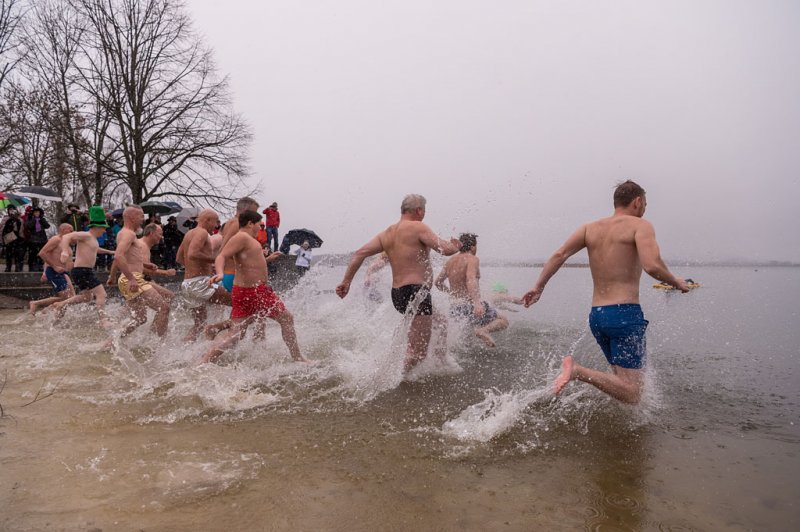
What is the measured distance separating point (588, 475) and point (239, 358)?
14.9 ft

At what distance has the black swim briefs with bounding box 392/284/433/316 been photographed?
5.26 m

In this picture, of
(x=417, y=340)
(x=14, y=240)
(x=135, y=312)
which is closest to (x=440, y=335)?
(x=417, y=340)

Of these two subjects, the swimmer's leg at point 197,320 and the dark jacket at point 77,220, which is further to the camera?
the dark jacket at point 77,220

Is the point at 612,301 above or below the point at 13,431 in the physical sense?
above

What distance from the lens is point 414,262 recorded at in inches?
213

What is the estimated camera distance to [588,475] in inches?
122

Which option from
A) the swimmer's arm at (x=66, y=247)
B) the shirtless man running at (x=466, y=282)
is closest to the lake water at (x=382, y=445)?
the shirtless man running at (x=466, y=282)

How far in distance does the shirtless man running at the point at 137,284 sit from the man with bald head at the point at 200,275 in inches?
22.7

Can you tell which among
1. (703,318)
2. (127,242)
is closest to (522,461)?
(127,242)

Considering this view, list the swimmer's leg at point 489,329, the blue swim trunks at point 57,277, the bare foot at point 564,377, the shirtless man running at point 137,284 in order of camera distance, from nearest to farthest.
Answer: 1. the bare foot at point 564,377
2. the shirtless man running at point 137,284
3. the swimmer's leg at point 489,329
4. the blue swim trunks at point 57,277

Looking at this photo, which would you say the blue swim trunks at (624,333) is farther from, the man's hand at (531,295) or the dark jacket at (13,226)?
the dark jacket at (13,226)

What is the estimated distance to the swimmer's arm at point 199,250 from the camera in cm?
664

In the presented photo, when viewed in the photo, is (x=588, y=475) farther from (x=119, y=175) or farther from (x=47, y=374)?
(x=119, y=175)

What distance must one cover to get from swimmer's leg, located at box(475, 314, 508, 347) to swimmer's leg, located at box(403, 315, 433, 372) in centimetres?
206
